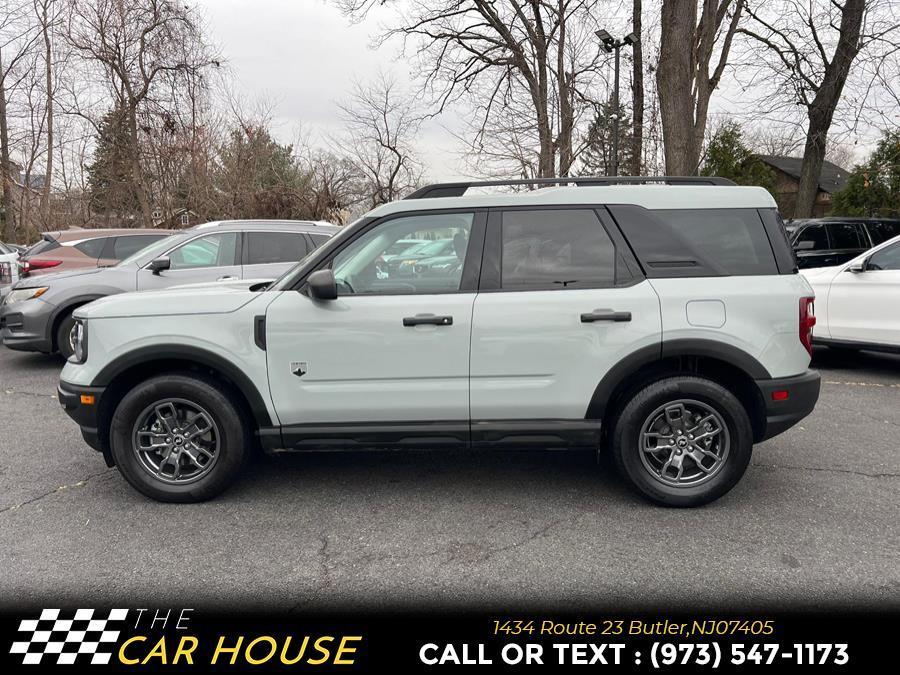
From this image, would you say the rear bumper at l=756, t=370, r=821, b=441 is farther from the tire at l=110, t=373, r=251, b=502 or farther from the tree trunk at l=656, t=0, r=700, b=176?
the tree trunk at l=656, t=0, r=700, b=176

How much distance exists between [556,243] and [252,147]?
63.8ft

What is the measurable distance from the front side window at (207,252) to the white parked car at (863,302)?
23.9 ft

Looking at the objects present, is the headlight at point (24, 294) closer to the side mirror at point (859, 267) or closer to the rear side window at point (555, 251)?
the rear side window at point (555, 251)

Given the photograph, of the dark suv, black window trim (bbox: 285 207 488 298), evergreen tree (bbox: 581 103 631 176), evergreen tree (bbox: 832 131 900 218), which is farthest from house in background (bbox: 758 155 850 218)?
black window trim (bbox: 285 207 488 298)

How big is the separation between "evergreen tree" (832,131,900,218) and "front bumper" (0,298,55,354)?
66.0 ft

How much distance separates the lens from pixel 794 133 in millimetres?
18562

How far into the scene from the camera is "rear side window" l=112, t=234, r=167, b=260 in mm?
9352

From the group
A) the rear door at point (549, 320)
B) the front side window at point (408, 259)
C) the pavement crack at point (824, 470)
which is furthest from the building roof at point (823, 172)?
the front side window at point (408, 259)

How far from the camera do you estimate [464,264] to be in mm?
3844

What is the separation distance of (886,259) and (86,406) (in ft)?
26.6

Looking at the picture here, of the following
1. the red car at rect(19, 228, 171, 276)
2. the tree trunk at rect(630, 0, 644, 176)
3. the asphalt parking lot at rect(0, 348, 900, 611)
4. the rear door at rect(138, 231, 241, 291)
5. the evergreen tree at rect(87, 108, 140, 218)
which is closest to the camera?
the asphalt parking lot at rect(0, 348, 900, 611)

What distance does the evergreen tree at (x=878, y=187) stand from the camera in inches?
756

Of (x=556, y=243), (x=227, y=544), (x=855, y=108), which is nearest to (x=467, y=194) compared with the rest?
(x=556, y=243)

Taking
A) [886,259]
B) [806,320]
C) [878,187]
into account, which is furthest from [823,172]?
[806,320]
